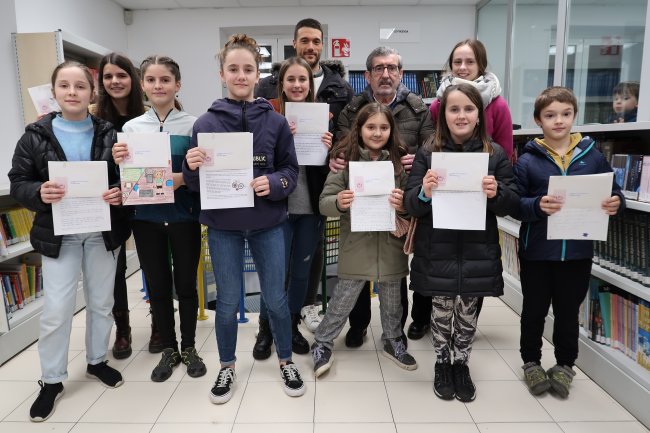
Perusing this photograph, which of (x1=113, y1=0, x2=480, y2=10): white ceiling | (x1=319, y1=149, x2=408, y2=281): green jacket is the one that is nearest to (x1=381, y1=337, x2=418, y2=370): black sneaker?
(x1=319, y1=149, x2=408, y2=281): green jacket

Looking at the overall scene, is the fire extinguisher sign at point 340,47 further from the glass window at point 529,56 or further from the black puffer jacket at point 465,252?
the black puffer jacket at point 465,252

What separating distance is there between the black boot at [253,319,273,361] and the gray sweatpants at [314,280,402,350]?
0.35 m

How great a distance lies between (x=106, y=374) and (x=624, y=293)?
281 centimetres

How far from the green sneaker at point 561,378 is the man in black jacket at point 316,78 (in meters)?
1.78

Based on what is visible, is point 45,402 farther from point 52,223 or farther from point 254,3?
point 254,3

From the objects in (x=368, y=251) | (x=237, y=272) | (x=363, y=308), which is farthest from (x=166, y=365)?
(x=368, y=251)

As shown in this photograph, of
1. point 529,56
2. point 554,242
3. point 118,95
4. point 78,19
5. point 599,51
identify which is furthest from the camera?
point 529,56

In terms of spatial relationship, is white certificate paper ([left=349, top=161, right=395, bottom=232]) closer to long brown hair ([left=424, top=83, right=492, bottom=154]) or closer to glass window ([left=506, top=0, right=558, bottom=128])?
long brown hair ([left=424, top=83, right=492, bottom=154])

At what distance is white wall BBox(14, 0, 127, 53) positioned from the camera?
4082 millimetres

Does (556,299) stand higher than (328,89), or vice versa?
(328,89)

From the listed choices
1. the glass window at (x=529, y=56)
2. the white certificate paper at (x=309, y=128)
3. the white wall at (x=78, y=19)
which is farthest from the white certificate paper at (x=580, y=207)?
the white wall at (x=78, y=19)

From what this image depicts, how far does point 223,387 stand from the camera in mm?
2166

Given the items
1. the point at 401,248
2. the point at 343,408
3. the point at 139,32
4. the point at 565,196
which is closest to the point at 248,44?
the point at 401,248

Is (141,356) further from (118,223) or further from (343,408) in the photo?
(343,408)
